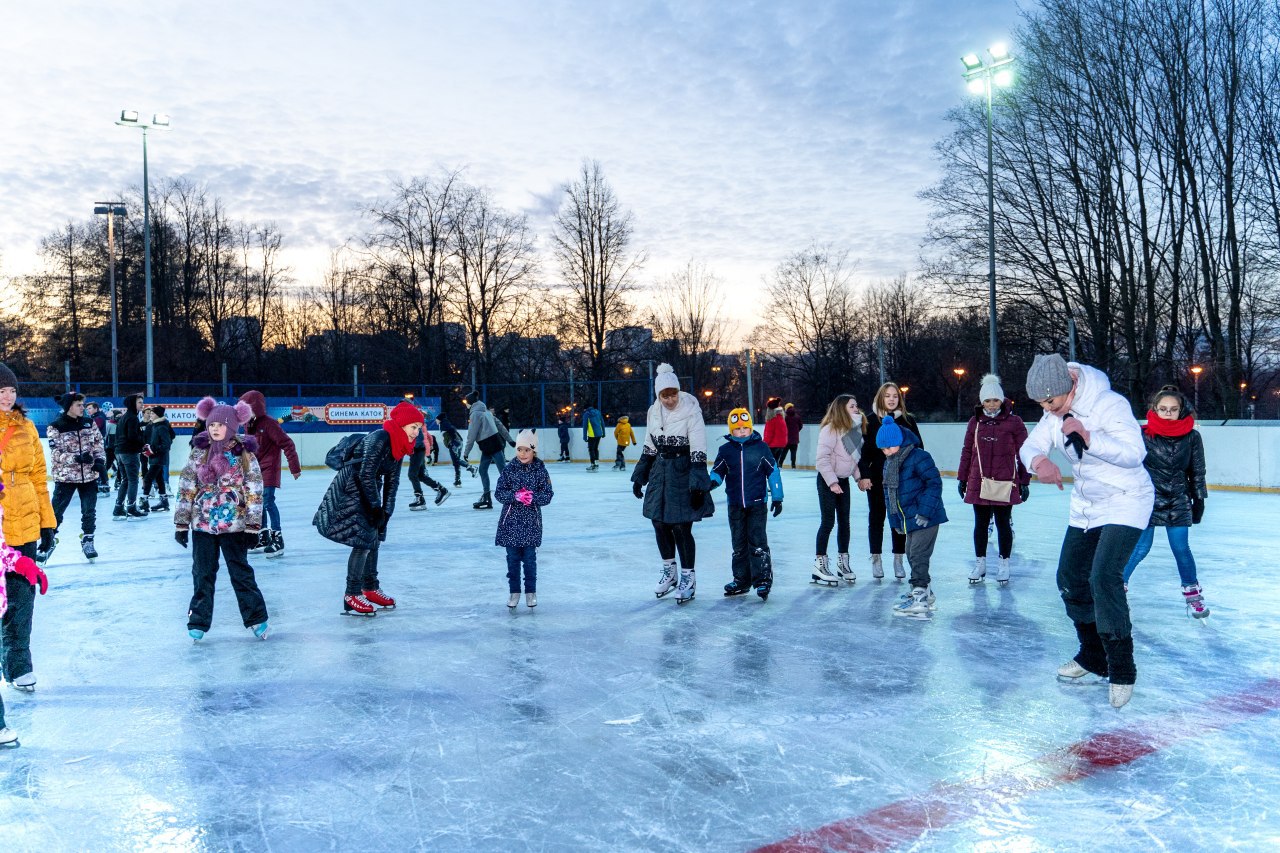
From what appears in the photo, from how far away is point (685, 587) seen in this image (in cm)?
581

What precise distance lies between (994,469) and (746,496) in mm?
1809

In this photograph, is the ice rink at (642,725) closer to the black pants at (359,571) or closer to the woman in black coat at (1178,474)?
the black pants at (359,571)

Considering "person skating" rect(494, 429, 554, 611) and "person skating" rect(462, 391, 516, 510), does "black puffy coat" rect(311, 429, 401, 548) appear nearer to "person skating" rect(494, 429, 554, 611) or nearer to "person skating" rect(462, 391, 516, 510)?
"person skating" rect(494, 429, 554, 611)

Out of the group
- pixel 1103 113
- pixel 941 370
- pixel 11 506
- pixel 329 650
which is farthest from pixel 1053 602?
pixel 941 370

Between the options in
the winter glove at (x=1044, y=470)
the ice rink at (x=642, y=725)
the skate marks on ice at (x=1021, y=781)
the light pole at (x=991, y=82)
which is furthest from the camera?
the light pole at (x=991, y=82)

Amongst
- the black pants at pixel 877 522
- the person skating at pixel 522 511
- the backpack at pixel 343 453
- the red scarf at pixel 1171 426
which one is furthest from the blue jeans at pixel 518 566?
the red scarf at pixel 1171 426

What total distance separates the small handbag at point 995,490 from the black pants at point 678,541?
80.5 inches

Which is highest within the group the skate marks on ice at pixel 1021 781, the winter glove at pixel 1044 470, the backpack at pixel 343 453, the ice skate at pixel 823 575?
the backpack at pixel 343 453

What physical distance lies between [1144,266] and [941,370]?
72.1ft

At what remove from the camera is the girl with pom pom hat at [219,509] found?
469 centimetres

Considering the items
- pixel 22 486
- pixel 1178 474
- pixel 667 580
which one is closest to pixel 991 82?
pixel 1178 474

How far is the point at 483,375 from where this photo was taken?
3203cm

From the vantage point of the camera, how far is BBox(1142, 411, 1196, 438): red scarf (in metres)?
5.24

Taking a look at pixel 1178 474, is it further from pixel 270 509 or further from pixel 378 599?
pixel 270 509
